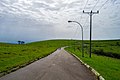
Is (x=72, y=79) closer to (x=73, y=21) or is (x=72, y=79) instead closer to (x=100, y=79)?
(x=100, y=79)

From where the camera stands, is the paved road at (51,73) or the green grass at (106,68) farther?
the green grass at (106,68)

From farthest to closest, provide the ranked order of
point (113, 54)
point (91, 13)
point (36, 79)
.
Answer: point (113, 54), point (91, 13), point (36, 79)

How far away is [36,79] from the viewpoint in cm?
1160

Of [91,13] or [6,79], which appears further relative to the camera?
[91,13]

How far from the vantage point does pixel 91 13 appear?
37.2 m

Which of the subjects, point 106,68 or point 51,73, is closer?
point 51,73

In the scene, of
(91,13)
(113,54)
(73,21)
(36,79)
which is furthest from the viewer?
(113,54)

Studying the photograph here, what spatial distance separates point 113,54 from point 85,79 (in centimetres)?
Result: 7793

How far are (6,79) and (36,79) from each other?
1.82 m

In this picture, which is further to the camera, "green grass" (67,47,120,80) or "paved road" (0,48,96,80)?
"green grass" (67,47,120,80)

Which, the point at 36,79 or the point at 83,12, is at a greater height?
the point at 83,12

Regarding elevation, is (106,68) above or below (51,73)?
below

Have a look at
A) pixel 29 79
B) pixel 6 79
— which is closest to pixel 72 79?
pixel 29 79

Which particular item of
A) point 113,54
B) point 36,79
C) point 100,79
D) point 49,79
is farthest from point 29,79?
point 113,54
